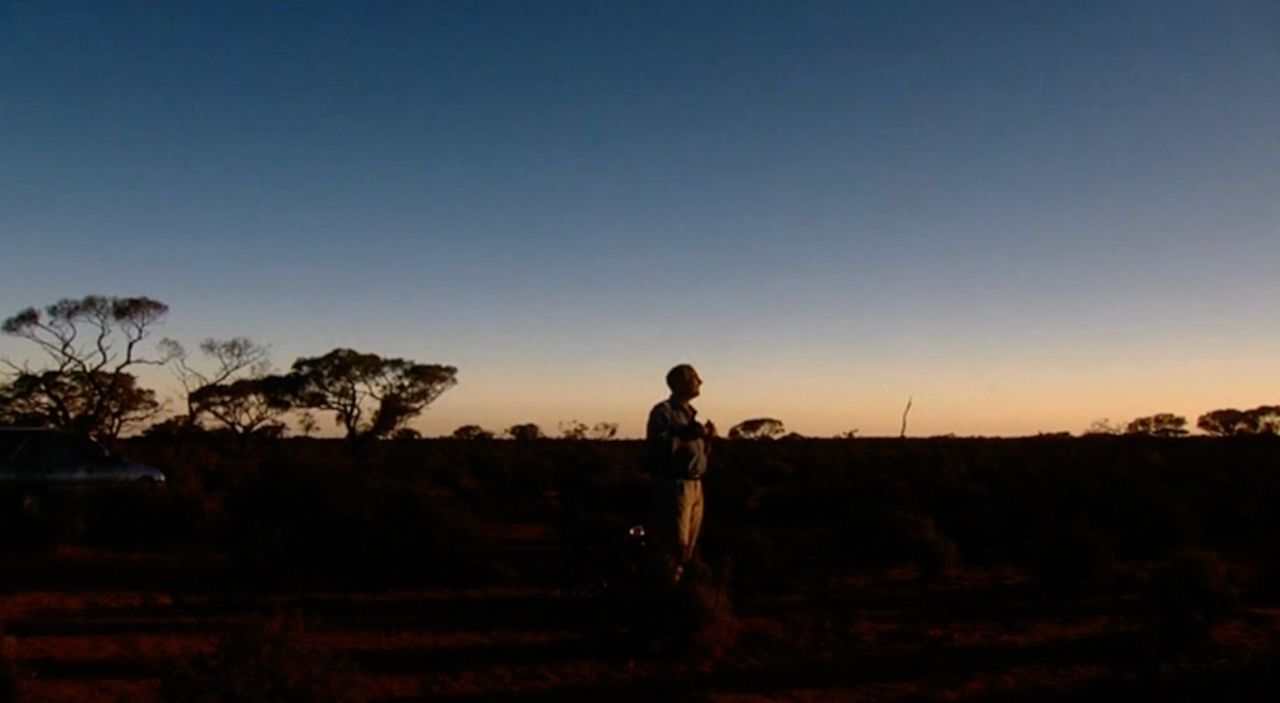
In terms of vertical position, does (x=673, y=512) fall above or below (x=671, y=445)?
below

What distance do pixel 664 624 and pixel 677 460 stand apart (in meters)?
1.23

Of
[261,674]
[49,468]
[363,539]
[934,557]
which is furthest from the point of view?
[49,468]

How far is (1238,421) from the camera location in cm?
6638

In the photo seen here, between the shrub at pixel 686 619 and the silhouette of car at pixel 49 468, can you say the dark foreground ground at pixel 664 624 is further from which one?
the silhouette of car at pixel 49 468

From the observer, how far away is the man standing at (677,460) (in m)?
8.50

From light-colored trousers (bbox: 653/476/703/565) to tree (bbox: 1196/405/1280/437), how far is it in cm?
6336

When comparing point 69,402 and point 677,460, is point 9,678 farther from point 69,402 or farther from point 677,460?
point 69,402

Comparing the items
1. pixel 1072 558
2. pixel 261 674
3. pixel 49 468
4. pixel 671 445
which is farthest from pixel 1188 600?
pixel 49 468

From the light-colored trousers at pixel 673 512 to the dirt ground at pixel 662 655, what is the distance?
0.88m

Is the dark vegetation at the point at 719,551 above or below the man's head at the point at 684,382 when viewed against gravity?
below

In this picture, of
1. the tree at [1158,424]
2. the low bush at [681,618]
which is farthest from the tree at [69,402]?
the tree at [1158,424]

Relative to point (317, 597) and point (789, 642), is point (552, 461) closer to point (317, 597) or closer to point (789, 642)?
point (317, 597)

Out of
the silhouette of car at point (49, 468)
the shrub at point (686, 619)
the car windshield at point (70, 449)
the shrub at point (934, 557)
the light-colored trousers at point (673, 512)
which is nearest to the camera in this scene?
the shrub at point (686, 619)

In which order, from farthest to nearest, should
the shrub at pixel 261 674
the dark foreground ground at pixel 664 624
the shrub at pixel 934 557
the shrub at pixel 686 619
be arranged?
the shrub at pixel 934 557 < the shrub at pixel 686 619 < the dark foreground ground at pixel 664 624 < the shrub at pixel 261 674
